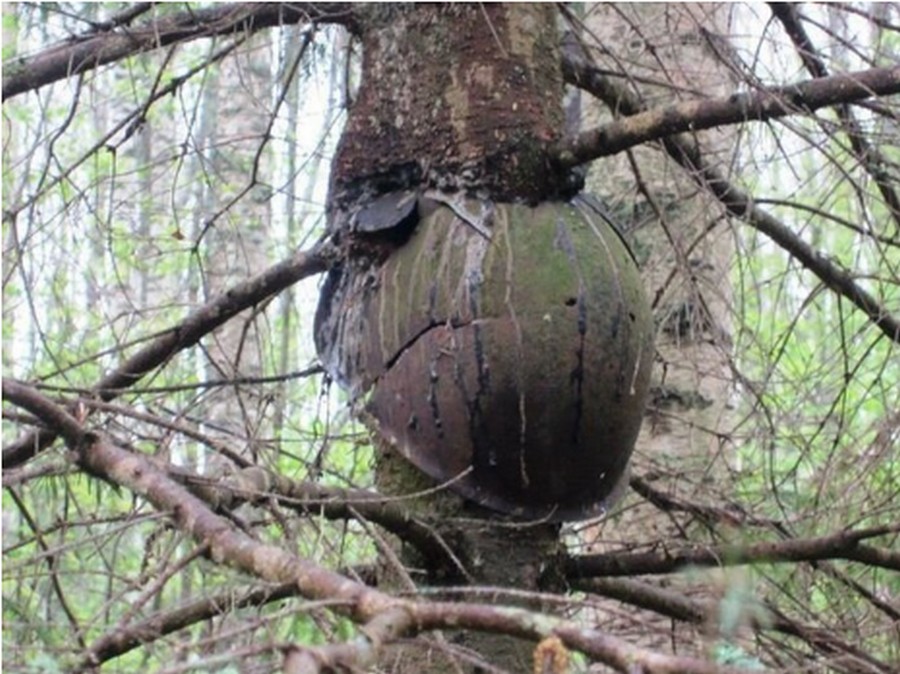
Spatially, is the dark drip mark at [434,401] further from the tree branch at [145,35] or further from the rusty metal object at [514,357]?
the tree branch at [145,35]

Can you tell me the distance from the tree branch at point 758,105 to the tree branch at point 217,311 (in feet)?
2.07

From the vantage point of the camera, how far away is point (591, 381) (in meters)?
2.53

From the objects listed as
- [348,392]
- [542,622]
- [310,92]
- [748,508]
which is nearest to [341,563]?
[348,392]

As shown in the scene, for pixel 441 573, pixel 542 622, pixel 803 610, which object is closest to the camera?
pixel 542 622

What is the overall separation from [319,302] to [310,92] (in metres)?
0.92

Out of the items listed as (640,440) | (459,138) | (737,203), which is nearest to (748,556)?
(459,138)

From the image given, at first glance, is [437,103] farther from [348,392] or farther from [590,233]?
[348,392]

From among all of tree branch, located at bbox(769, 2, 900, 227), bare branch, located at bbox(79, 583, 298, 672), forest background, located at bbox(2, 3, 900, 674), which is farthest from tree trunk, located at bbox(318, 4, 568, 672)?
tree branch, located at bbox(769, 2, 900, 227)

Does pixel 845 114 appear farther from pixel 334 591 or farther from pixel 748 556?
pixel 334 591

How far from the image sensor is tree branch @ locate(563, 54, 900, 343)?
10.3ft

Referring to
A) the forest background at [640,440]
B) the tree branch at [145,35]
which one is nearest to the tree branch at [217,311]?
the forest background at [640,440]

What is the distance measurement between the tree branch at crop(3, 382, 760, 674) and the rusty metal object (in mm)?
701

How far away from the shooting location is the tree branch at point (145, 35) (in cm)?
291

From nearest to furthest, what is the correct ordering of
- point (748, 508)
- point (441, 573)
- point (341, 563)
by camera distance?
Result: point (341, 563) < point (441, 573) < point (748, 508)
